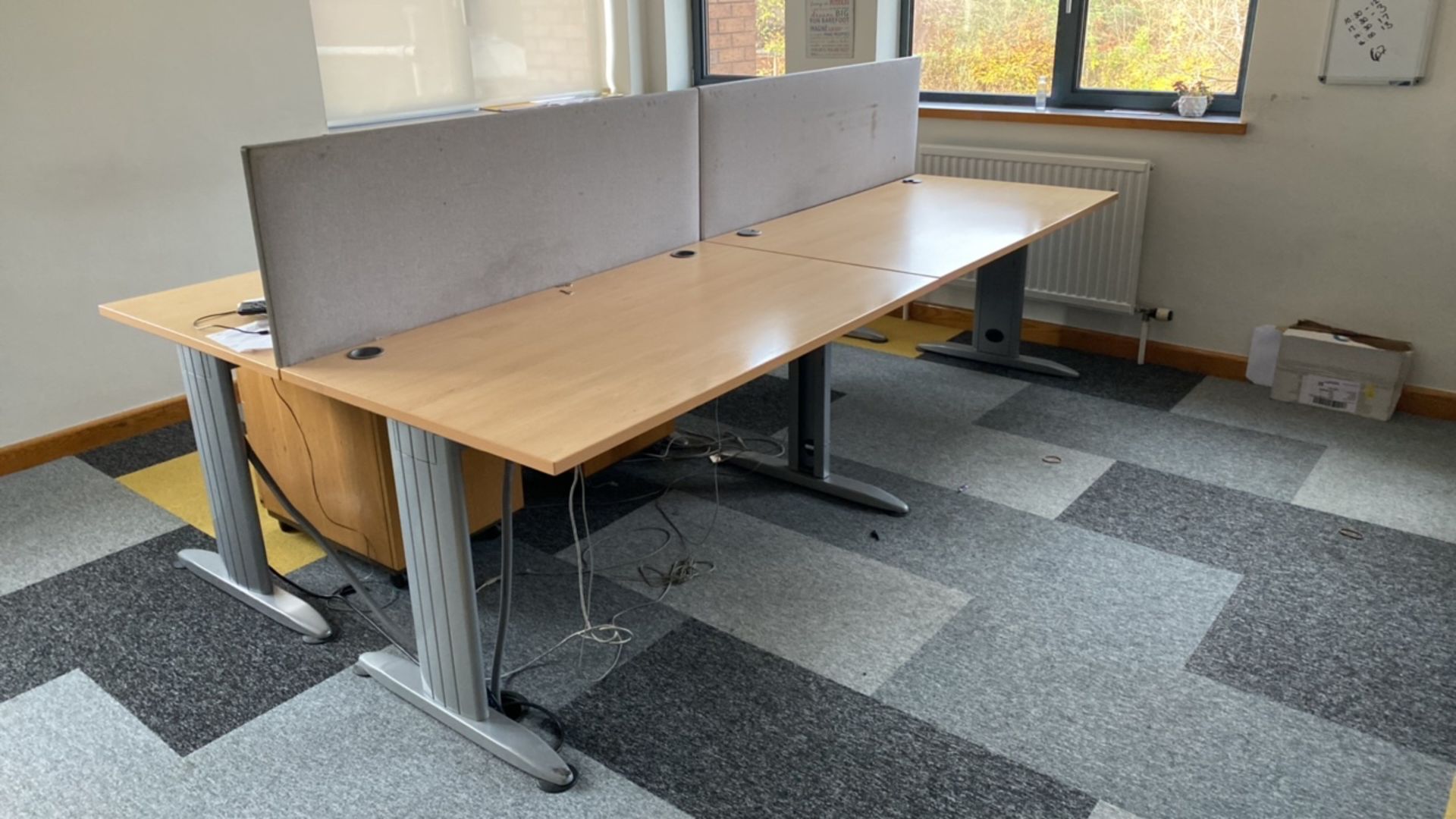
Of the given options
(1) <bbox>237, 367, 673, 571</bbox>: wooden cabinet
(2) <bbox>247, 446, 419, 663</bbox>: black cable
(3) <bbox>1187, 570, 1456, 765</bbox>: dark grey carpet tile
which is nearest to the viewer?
(3) <bbox>1187, 570, 1456, 765</bbox>: dark grey carpet tile

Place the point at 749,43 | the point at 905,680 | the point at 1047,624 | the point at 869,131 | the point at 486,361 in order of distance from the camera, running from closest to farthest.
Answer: the point at 486,361
the point at 905,680
the point at 1047,624
the point at 869,131
the point at 749,43

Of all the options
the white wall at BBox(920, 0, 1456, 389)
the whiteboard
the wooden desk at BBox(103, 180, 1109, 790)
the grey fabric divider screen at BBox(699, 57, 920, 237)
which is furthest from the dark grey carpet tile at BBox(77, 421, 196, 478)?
the whiteboard

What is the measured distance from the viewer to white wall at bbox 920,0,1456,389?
328cm

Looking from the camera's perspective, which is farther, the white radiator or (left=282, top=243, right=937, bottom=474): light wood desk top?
the white radiator

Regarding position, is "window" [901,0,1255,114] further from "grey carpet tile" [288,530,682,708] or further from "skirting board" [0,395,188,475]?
"skirting board" [0,395,188,475]

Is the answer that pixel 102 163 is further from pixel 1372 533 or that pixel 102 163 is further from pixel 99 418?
pixel 1372 533

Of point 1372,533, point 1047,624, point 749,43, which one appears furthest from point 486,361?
point 749,43

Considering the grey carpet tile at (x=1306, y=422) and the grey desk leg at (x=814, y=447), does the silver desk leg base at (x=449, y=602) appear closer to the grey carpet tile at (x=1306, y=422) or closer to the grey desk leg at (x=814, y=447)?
the grey desk leg at (x=814, y=447)

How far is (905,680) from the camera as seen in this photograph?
2.18 metres

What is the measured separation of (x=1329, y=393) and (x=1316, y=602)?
1.33 m

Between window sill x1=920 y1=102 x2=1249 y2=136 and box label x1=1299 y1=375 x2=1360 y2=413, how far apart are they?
87 cm

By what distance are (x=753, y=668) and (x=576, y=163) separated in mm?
1221

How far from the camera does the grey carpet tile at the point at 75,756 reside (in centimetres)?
189

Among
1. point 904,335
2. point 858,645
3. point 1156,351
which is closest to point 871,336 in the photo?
point 904,335
